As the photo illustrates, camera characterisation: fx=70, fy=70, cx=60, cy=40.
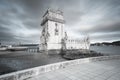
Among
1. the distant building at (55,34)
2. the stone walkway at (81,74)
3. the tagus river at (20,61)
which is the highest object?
the distant building at (55,34)

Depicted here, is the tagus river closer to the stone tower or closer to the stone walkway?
the stone walkway

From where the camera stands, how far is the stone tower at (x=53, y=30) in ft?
114

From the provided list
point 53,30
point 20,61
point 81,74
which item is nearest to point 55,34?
point 53,30

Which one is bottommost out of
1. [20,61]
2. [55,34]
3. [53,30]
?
[20,61]

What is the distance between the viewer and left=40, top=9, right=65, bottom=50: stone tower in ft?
114

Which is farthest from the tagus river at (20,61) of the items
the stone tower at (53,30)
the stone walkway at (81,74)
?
the stone tower at (53,30)

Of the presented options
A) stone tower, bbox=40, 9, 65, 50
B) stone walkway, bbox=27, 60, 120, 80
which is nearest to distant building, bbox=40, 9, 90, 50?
stone tower, bbox=40, 9, 65, 50

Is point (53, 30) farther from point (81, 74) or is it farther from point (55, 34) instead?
point (81, 74)

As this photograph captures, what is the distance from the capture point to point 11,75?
3902 mm

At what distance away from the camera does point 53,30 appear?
37.1m

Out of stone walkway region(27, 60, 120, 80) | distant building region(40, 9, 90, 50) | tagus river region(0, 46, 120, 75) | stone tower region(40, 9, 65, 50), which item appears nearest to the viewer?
stone walkway region(27, 60, 120, 80)

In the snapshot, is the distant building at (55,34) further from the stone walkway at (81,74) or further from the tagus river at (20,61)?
the stone walkway at (81,74)

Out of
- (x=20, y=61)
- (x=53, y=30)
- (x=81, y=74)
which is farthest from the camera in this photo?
(x=53, y=30)

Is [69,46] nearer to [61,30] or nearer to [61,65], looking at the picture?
[61,30]
